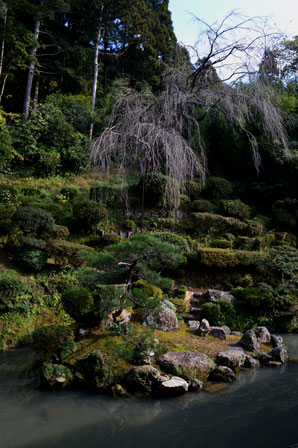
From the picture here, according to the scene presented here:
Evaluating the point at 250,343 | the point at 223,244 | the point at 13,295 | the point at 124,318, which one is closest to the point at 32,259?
the point at 13,295

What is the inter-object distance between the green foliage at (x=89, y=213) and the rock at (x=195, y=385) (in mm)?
5516

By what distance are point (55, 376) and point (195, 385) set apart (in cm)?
175

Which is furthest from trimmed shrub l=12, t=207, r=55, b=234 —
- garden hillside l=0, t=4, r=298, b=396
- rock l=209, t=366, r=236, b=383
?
rock l=209, t=366, r=236, b=383

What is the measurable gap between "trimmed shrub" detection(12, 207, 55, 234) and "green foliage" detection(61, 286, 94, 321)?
2777mm

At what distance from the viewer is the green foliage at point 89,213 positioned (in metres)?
8.53

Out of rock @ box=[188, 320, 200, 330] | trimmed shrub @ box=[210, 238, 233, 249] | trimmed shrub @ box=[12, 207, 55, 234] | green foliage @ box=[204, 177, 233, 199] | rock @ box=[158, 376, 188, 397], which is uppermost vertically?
green foliage @ box=[204, 177, 233, 199]

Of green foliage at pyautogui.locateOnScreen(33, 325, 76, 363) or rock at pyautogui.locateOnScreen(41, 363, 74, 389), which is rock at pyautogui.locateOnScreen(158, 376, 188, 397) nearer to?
rock at pyautogui.locateOnScreen(41, 363, 74, 389)

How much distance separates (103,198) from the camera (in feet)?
33.2

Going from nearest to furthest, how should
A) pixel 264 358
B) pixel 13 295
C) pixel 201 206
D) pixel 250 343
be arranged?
pixel 264 358, pixel 250 343, pixel 13 295, pixel 201 206

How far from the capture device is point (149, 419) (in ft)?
10.3

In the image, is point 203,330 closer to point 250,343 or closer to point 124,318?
point 250,343

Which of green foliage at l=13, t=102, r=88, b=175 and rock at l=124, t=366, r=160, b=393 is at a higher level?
green foliage at l=13, t=102, r=88, b=175

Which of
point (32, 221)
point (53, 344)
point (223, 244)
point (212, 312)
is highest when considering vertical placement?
point (32, 221)

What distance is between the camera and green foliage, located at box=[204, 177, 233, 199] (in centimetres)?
1231
